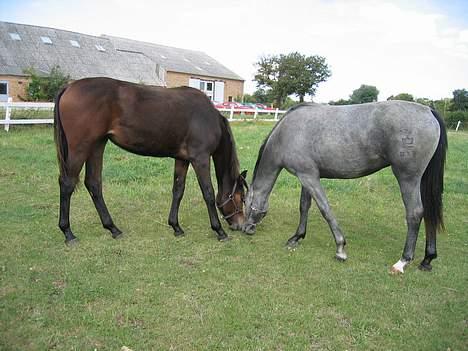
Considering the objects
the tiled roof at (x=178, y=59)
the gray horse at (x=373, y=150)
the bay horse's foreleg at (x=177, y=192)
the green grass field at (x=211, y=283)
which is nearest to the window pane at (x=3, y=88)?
the tiled roof at (x=178, y=59)

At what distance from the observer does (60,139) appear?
4656mm

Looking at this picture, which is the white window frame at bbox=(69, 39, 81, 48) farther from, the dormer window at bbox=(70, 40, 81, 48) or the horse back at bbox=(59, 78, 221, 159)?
the horse back at bbox=(59, 78, 221, 159)

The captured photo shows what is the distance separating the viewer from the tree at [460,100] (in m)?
41.4

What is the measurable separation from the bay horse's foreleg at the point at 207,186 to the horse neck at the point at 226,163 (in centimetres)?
36

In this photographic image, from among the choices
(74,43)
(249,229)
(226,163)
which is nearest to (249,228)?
(249,229)

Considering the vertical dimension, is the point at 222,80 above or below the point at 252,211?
above

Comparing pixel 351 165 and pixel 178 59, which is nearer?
pixel 351 165

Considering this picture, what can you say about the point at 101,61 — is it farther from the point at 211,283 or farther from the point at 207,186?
the point at 211,283

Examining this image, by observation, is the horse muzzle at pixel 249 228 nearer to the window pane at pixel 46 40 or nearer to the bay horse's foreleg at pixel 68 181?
the bay horse's foreleg at pixel 68 181

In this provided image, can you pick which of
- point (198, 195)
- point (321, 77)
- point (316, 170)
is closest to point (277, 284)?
point (316, 170)

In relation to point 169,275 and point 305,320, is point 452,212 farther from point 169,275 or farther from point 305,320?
point 169,275

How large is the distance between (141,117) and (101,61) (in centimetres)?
2905

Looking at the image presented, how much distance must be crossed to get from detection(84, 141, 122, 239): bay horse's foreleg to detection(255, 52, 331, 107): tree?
127ft

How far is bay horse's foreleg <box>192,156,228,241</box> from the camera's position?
16.8ft
